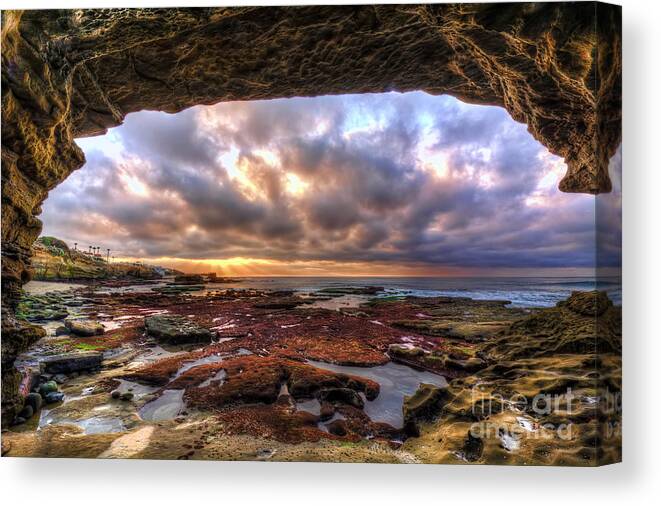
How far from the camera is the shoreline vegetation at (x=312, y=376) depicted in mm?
2561

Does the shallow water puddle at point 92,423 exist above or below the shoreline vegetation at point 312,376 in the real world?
below

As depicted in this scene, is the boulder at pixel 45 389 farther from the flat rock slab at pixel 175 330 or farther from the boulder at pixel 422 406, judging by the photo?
the boulder at pixel 422 406

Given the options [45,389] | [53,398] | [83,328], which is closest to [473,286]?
[83,328]

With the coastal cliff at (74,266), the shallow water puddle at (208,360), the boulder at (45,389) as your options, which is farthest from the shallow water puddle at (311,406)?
the boulder at (45,389)

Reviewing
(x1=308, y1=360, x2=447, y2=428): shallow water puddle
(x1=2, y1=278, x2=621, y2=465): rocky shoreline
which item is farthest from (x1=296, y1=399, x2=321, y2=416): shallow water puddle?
(x1=308, y1=360, x2=447, y2=428): shallow water puddle

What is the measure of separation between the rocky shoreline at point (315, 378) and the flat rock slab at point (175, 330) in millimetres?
A: 17

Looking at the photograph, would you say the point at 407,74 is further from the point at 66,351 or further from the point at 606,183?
the point at 66,351

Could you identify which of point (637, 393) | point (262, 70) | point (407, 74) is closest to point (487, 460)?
point (637, 393)

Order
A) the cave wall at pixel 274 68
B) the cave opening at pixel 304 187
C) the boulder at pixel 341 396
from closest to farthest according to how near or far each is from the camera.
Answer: the cave wall at pixel 274 68
the boulder at pixel 341 396
the cave opening at pixel 304 187

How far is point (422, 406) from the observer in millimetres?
2752

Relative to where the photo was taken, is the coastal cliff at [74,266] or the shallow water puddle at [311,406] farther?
the coastal cliff at [74,266]

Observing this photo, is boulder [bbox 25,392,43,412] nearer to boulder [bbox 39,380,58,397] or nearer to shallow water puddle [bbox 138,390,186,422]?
boulder [bbox 39,380,58,397]

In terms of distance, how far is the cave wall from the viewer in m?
2.51

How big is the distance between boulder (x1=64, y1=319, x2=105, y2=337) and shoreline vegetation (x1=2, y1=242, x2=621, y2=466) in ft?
0.05
